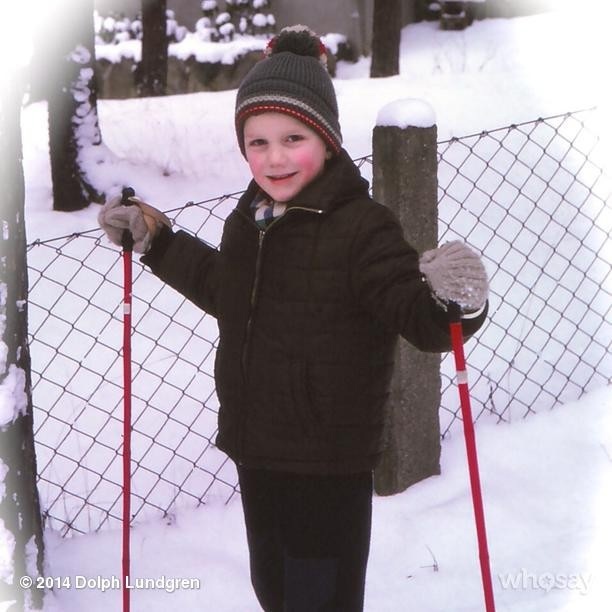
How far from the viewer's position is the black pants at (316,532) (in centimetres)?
239

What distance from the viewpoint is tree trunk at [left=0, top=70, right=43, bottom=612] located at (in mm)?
2645

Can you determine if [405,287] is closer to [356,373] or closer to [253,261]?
[356,373]

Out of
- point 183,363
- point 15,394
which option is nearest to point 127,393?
point 15,394

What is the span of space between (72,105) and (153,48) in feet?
12.8

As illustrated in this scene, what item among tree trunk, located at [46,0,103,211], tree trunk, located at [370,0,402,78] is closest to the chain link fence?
tree trunk, located at [46,0,103,211]

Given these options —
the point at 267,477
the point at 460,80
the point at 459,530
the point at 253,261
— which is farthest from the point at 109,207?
the point at 460,80

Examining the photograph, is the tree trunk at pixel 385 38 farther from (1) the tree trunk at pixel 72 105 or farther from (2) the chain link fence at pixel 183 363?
(1) the tree trunk at pixel 72 105

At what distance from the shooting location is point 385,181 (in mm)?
3338

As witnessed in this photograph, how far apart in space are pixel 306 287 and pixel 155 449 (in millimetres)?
1995

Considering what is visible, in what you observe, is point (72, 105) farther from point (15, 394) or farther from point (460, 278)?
point (460, 278)

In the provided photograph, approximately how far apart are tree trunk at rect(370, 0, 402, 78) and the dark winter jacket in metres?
8.76

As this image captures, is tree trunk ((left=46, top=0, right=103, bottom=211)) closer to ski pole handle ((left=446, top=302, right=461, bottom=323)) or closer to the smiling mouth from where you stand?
the smiling mouth

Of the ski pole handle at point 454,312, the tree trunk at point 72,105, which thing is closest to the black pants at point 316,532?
the ski pole handle at point 454,312

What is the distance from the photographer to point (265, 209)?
245 centimetres
